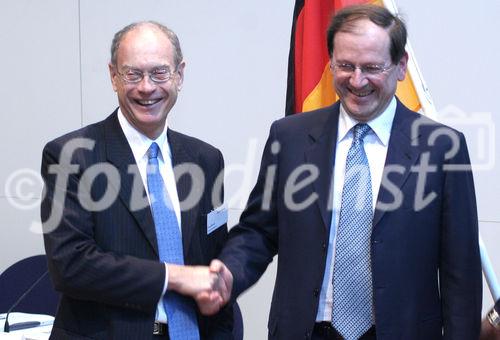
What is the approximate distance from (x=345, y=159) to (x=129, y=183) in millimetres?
651

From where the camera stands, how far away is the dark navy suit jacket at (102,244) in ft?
6.69

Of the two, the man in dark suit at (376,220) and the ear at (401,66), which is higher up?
the ear at (401,66)

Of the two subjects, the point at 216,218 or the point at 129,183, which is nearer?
the point at 129,183

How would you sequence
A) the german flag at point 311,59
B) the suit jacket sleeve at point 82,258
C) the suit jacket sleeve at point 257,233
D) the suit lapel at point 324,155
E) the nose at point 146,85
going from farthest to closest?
the german flag at point 311,59 < the suit jacket sleeve at point 257,233 < the suit lapel at point 324,155 < the nose at point 146,85 < the suit jacket sleeve at point 82,258

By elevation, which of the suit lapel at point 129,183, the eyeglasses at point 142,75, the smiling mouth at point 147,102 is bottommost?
the suit lapel at point 129,183

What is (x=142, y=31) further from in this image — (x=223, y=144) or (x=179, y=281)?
(x=223, y=144)

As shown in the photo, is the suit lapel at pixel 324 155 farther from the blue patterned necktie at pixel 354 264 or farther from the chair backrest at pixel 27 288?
the chair backrest at pixel 27 288

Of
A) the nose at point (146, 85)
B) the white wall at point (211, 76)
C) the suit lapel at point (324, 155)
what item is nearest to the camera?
the nose at point (146, 85)

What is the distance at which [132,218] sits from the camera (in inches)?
83.2

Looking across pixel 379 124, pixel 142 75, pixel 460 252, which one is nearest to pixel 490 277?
pixel 460 252

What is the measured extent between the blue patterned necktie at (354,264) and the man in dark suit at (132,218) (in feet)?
1.19

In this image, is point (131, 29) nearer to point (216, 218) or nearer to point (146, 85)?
point (146, 85)

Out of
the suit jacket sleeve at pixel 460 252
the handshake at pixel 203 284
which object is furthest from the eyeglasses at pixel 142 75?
the suit jacket sleeve at pixel 460 252

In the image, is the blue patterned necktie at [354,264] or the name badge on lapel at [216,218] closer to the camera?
the blue patterned necktie at [354,264]
